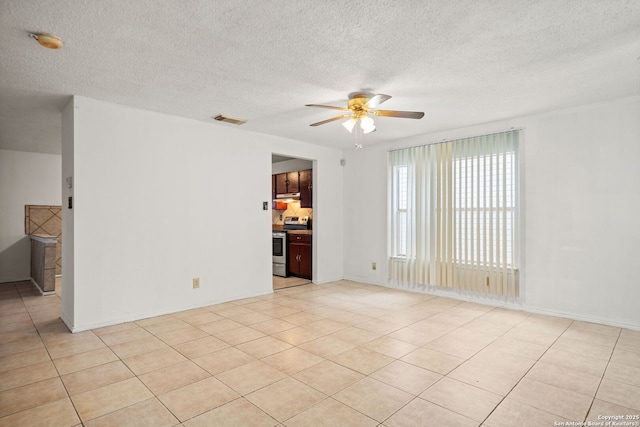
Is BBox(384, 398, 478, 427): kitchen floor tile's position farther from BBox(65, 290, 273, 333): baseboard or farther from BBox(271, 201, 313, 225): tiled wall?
BBox(271, 201, 313, 225): tiled wall

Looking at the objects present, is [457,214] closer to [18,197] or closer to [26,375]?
[26,375]

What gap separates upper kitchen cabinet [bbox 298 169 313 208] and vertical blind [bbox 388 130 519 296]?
5.65 ft

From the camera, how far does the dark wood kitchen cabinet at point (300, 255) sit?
20.7ft

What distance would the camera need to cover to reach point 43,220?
671cm

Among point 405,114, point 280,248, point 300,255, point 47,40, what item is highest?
point 47,40

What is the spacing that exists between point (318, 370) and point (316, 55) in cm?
237

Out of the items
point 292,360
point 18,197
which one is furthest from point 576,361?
point 18,197

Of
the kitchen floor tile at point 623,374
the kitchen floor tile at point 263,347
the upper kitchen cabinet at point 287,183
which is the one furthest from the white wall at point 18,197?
the kitchen floor tile at point 623,374

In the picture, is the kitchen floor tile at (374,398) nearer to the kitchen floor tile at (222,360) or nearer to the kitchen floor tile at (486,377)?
the kitchen floor tile at (486,377)

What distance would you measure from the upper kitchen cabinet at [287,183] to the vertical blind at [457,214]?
2136mm

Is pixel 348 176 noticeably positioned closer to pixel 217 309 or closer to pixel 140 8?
pixel 217 309

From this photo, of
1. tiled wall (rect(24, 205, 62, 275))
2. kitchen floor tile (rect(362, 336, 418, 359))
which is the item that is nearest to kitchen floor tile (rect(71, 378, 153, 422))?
kitchen floor tile (rect(362, 336, 418, 359))

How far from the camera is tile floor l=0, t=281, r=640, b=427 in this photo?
2088mm

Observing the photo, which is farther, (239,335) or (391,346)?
(239,335)
